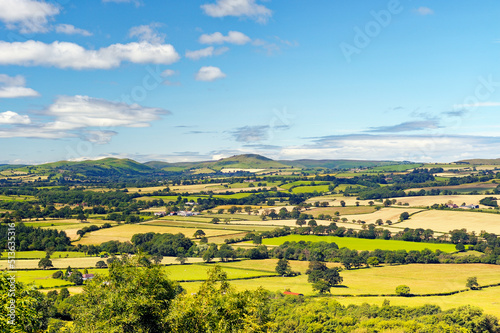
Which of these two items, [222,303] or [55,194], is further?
[55,194]

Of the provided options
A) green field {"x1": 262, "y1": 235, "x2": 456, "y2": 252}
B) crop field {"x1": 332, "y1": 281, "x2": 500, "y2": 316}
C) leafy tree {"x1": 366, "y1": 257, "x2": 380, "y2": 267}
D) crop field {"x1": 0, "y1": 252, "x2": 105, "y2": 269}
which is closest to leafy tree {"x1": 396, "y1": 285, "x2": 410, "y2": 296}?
crop field {"x1": 332, "y1": 281, "x2": 500, "y2": 316}

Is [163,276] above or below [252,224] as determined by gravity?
above

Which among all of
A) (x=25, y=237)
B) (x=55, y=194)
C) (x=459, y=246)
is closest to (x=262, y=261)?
(x=459, y=246)

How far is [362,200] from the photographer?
182 m

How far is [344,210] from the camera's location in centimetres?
15125

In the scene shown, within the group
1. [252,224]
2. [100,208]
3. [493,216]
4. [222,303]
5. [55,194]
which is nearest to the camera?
A: [222,303]

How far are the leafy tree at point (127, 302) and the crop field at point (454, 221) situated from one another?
351 ft

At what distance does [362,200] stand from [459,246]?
8840 centimetres

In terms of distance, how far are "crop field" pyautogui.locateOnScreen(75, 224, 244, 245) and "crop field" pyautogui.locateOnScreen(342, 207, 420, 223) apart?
1883 inches

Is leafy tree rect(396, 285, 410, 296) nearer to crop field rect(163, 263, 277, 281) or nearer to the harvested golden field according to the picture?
crop field rect(163, 263, 277, 281)

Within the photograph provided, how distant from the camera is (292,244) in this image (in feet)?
327

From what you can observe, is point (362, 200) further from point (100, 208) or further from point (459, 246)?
point (100, 208)

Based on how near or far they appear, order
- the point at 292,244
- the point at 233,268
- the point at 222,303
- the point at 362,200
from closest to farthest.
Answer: the point at 222,303 → the point at 233,268 → the point at 292,244 → the point at 362,200

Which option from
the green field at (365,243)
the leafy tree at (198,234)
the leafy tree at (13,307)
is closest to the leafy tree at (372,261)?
the green field at (365,243)
